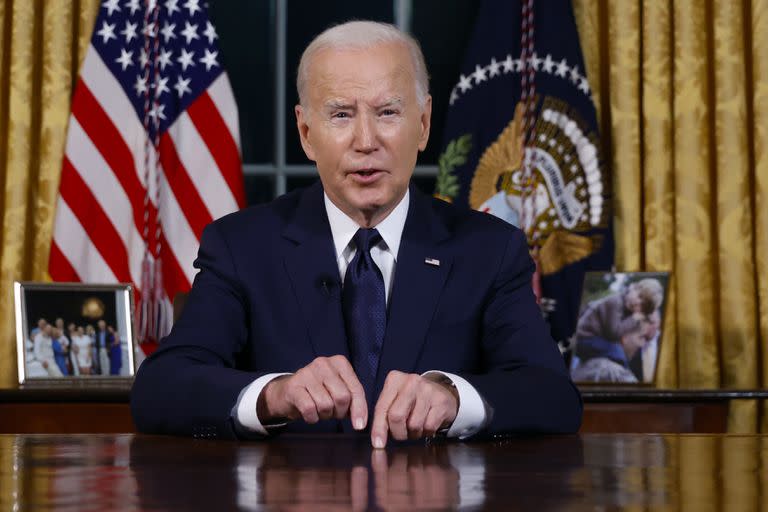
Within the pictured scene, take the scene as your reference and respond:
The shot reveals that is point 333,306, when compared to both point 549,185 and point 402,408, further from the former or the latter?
point 549,185

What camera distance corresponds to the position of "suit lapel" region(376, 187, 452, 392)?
213 cm

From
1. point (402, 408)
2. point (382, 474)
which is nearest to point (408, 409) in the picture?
point (402, 408)

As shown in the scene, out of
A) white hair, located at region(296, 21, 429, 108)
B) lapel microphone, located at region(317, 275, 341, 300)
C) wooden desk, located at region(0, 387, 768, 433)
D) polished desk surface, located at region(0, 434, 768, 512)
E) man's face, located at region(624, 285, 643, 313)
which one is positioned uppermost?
white hair, located at region(296, 21, 429, 108)

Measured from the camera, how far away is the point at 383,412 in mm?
1608

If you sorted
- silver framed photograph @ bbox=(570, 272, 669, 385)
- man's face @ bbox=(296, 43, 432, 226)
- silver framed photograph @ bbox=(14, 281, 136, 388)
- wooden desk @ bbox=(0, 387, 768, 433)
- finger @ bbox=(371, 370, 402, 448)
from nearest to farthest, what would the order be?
finger @ bbox=(371, 370, 402, 448), man's face @ bbox=(296, 43, 432, 226), wooden desk @ bbox=(0, 387, 768, 433), silver framed photograph @ bbox=(14, 281, 136, 388), silver framed photograph @ bbox=(570, 272, 669, 385)

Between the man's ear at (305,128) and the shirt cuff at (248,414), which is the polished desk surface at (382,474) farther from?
the man's ear at (305,128)

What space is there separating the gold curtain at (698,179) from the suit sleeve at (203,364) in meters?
2.24

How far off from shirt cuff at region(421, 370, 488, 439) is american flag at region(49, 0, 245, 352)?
2.37 meters

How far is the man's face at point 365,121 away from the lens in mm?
2229

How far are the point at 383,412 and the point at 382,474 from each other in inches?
14.8

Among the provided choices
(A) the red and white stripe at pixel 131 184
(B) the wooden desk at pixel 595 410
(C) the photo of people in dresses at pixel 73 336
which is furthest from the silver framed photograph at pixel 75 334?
(A) the red and white stripe at pixel 131 184

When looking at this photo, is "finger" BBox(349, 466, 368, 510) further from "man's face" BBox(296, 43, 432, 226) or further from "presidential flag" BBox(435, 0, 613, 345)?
"presidential flag" BBox(435, 0, 613, 345)

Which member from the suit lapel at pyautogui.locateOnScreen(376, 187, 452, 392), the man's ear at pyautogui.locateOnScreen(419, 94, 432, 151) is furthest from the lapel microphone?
the man's ear at pyautogui.locateOnScreen(419, 94, 432, 151)

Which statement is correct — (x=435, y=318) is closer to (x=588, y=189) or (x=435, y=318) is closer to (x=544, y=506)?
(x=544, y=506)
